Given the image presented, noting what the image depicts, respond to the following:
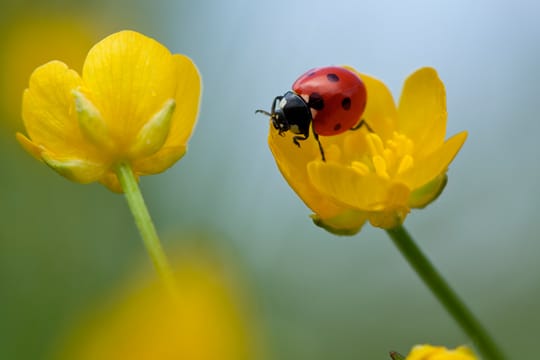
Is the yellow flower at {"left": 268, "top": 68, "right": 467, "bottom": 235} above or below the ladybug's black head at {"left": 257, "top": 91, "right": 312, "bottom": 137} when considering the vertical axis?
below

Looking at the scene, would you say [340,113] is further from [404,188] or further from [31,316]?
[31,316]

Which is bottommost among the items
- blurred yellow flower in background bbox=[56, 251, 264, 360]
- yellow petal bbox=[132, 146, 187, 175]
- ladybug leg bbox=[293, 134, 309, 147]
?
blurred yellow flower in background bbox=[56, 251, 264, 360]

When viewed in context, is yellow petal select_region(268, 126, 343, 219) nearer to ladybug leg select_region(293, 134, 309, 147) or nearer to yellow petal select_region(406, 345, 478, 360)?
ladybug leg select_region(293, 134, 309, 147)

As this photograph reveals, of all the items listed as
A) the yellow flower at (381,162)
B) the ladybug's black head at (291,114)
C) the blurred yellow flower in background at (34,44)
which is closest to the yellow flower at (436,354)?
the yellow flower at (381,162)

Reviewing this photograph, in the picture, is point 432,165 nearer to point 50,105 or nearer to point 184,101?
point 184,101

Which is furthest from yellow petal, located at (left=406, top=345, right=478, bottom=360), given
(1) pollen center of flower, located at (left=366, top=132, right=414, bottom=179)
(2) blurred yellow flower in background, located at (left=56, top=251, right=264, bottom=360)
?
(1) pollen center of flower, located at (left=366, top=132, right=414, bottom=179)

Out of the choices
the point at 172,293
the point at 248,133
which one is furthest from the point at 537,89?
the point at 172,293
